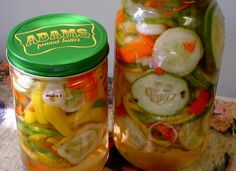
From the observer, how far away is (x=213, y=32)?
0.44m

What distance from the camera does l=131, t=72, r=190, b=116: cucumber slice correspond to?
44cm

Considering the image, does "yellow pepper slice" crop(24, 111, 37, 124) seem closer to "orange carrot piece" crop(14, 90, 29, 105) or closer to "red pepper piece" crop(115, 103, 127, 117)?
"orange carrot piece" crop(14, 90, 29, 105)

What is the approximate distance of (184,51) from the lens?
1.40 feet

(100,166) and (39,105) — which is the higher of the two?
(39,105)

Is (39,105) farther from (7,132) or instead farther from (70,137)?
(7,132)

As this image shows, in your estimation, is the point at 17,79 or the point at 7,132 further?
the point at 7,132

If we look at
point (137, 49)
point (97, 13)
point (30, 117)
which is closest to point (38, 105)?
point (30, 117)

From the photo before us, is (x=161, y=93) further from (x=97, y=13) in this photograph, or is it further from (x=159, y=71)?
(x=97, y=13)

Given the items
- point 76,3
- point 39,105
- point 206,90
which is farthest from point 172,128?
point 76,3

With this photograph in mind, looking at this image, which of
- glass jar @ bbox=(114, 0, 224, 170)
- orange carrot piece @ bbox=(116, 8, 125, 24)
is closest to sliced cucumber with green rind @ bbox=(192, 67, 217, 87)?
glass jar @ bbox=(114, 0, 224, 170)

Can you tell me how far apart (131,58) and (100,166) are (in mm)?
159

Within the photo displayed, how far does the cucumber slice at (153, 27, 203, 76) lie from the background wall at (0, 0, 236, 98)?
204mm

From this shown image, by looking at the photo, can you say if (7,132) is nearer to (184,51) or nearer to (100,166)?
(100,166)

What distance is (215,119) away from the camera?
1.99 ft
